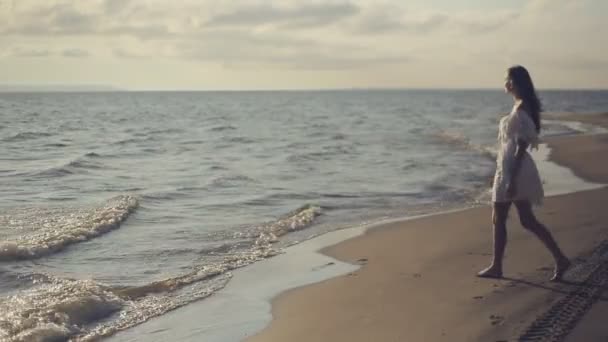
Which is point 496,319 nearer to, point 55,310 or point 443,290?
point 443,290

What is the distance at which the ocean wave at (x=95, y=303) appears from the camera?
18.1 feet

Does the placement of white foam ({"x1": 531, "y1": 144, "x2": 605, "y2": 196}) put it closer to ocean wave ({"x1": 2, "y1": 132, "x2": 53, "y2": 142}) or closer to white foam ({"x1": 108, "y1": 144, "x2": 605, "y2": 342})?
white foam ({"x1": 108, "y1": 144, "x2": 605, "y2": 342})

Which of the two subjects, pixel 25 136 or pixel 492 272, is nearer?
pixel 492 272

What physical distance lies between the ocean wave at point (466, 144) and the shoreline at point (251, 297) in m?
15.0

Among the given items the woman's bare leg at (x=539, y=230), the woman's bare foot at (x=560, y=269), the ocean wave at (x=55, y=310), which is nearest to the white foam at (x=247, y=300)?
the ocean wave at (x=55, y=310)

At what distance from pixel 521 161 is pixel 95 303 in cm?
392

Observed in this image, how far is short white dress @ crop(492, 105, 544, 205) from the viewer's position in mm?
5852

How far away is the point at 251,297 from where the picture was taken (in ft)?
21.4

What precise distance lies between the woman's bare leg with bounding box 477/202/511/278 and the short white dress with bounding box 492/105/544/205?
10cm

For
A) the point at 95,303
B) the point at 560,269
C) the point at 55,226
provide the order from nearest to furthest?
the point at 560,269 < the point at 95,303 < the point at 55,226

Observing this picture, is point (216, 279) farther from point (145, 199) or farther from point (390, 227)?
point (145, 199)

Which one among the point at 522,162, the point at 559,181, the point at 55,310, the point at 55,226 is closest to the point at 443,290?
the point at 522,162

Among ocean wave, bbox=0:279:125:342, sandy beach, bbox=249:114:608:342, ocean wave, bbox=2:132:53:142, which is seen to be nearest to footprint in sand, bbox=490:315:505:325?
sandy beach, bbox=249:114:608:342

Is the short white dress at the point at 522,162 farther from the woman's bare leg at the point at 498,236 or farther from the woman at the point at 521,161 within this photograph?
the woman's bare leg at the point at 498,236
